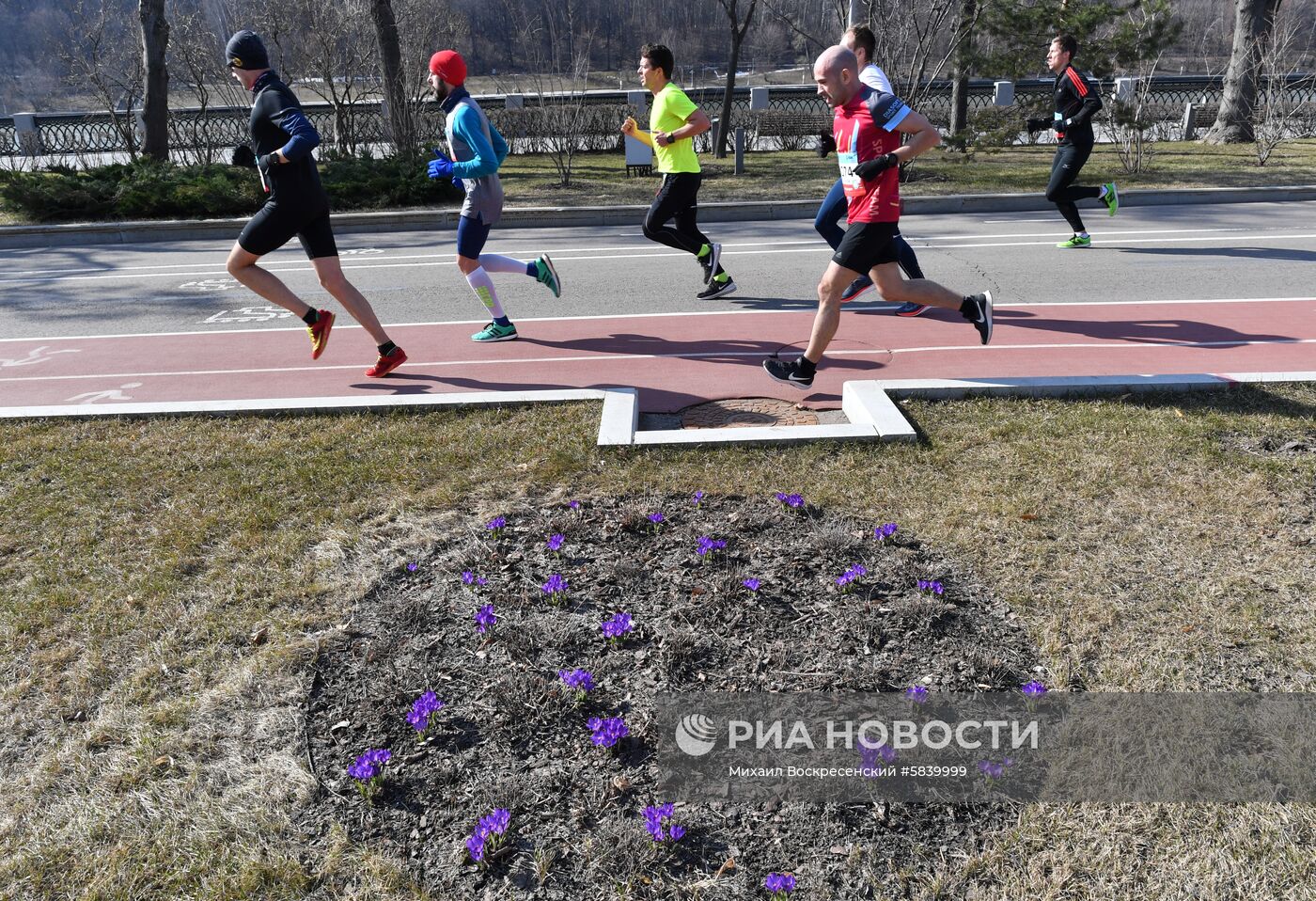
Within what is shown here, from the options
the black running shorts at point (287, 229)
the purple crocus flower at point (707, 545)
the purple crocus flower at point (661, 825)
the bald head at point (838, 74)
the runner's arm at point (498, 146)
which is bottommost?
the purple crocus flower at point (661, 825)

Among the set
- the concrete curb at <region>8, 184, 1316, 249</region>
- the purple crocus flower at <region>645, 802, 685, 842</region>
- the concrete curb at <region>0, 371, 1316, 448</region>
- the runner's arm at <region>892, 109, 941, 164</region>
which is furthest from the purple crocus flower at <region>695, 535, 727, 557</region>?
the concrete curb at <region>8, 184, 1316, 249</region>

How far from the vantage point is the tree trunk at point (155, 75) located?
18.1 m

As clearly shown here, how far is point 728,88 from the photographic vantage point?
21.3 m

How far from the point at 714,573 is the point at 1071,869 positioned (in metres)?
1.74

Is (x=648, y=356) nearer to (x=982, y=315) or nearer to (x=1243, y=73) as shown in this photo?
(x=982, y=315)

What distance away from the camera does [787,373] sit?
5.98 metres

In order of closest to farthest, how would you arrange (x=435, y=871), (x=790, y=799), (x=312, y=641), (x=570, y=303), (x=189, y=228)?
(x=435, y=871)
(x=790, y=799)
(x=312, y=641)
(x=570, y=303)
(x=189, y=228)

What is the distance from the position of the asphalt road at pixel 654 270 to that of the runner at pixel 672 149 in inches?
25.7

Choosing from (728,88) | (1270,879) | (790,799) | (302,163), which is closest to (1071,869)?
(1270,879)

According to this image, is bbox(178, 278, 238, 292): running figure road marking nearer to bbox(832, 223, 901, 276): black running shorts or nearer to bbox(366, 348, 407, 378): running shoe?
bbox(366, 348, 407, 378): running shoe

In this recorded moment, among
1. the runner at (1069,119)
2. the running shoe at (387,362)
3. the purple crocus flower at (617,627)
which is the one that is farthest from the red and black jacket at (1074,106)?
the purple crocus flower at (617,627)

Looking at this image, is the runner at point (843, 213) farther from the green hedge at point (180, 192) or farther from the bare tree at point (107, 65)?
the bare tree at point (107, 65)

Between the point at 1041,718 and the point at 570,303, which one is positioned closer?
the point at 1041,718

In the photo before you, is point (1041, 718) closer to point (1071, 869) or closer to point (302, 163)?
point (1071, 869)
